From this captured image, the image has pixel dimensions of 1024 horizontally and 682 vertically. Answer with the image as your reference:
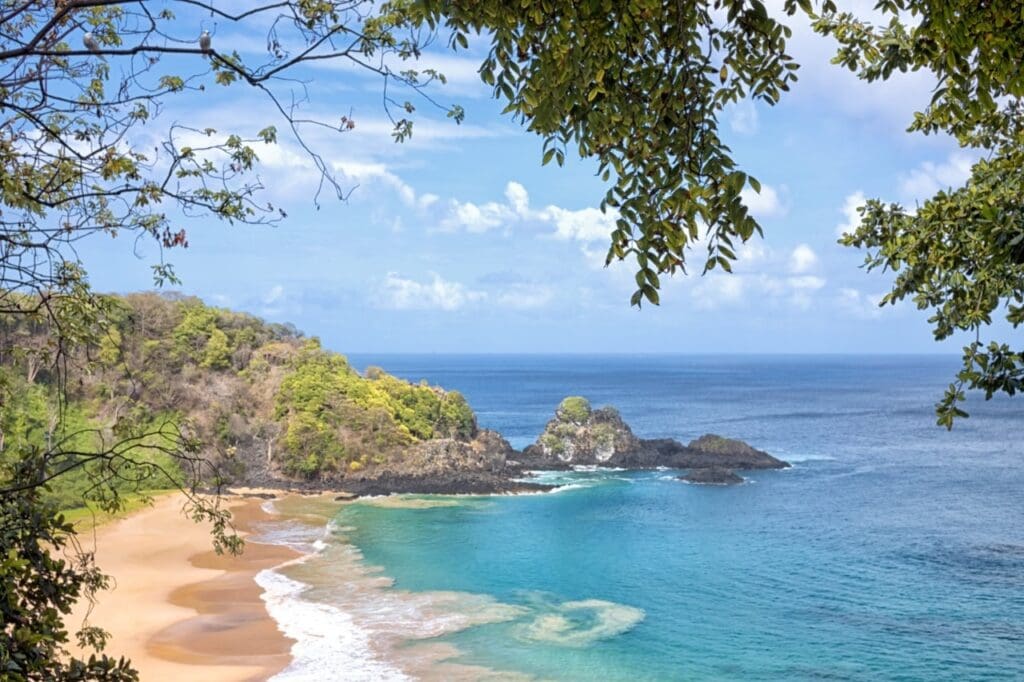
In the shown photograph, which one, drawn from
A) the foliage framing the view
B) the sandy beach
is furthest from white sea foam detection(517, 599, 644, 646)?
the foliage framing the view

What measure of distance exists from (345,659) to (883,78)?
14.5 meters

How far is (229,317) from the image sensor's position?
4428cm

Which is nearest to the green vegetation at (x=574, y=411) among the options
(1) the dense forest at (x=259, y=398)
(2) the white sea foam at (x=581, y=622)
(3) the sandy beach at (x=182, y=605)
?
(1) the dense forest at (x=259, y=398)

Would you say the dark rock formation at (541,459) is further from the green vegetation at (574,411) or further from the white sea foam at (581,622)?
the white sea foam at (581,622)

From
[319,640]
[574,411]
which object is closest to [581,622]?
[319,640]

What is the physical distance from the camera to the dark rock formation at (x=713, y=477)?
1567 inches

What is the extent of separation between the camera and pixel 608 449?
152 ft

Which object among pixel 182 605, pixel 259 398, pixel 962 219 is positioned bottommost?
pixel 182 605

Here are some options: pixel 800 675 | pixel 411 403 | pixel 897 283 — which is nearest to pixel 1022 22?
pixel 897 283

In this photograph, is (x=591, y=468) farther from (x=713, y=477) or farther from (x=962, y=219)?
(x=962, y=219)

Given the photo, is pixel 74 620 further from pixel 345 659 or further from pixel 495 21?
pixel 495 21

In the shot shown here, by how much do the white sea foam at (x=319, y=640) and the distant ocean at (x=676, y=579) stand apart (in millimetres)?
63

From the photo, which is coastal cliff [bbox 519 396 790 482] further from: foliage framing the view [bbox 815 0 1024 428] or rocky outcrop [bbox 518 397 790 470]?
foliage framing the view [bbox 815 0 1024 428]

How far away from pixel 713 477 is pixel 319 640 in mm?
25304
